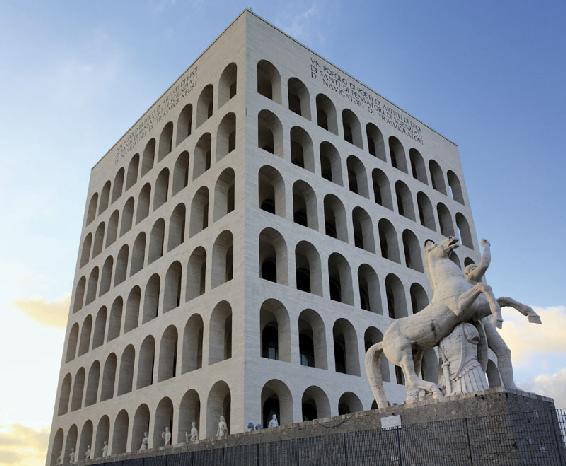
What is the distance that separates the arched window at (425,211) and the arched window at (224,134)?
16.6m

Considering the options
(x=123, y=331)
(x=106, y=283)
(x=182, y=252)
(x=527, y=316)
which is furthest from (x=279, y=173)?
(x=527, y=316)

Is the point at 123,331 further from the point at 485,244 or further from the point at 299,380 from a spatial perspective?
the point at 485,244

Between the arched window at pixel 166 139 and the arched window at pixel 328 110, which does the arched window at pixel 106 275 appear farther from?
the arched window at pixel 328 110

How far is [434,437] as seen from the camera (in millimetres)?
11117

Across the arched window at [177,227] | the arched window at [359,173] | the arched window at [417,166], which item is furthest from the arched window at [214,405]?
the arched window at [417,166]

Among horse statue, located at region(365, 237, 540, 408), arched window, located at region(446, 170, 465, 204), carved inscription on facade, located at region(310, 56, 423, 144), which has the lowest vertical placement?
horse statue, located at region(365, 237, 540, 408)

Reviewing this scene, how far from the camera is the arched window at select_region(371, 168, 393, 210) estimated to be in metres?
40.9

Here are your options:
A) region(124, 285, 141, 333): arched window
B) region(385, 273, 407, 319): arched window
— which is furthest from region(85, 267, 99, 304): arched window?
region(385, 273, 407, 319): arched window

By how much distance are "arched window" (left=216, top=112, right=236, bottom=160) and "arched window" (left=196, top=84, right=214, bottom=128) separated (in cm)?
371

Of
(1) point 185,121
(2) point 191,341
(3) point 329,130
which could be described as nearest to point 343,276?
(2) point 191,341

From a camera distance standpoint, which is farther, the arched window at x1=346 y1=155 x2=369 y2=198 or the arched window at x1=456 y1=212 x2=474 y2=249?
the arched window at x1=456 y1=212 x2=474 y2=249

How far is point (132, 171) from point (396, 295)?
81.4 feet

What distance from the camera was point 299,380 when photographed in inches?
1128

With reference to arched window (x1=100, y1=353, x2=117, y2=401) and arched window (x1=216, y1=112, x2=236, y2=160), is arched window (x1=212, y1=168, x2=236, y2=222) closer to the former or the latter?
arched window (x1=216, y1=112, x2=236, y2=160)
